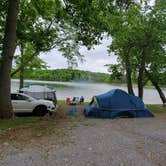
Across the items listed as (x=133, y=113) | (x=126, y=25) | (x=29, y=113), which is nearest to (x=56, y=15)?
→ (x=126, y=25)

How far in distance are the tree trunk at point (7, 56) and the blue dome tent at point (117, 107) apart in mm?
4695

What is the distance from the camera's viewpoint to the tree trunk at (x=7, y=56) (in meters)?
11.2

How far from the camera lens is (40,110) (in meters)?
15.2

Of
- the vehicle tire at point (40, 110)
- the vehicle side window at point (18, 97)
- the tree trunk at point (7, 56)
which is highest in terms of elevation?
the tree trunk at point (7, 56)

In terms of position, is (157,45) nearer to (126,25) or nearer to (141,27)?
(141,27)

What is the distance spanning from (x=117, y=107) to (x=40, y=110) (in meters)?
4.55

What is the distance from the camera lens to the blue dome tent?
1403cm

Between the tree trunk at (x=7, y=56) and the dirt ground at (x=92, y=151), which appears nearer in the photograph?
the dirt ground at (x=92, y=151)

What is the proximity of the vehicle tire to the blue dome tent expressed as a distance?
2600mm

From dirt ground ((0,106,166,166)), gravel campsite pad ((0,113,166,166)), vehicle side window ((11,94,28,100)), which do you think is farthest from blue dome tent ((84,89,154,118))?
gravel campsite pad ((0,113,166,166))

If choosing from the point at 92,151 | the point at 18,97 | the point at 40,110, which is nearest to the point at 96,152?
the point at 92,151

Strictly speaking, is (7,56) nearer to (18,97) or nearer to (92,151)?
(18,97)

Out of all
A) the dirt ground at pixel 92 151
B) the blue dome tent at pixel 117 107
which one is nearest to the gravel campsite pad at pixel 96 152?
the dirt ground at pixel 92 151

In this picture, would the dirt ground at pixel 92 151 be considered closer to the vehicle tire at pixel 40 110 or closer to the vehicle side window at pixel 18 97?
the vehicle tire at pixel 40 110
